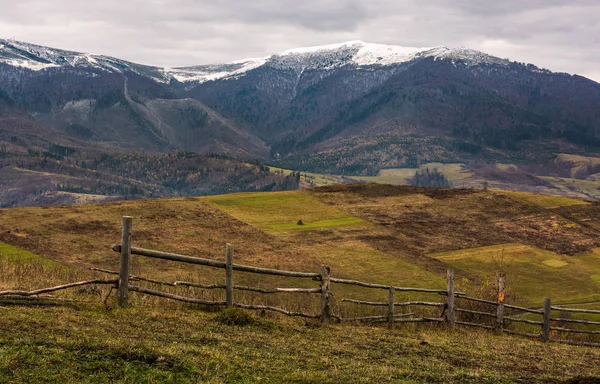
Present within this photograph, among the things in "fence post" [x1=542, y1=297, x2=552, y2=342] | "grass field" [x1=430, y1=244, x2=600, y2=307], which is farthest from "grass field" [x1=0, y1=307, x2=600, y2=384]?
"grass field" [x1=430, y1=244, x2=600, y2=307]

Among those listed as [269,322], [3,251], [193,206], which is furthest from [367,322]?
[193,206]

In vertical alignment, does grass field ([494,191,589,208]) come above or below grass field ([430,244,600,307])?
above

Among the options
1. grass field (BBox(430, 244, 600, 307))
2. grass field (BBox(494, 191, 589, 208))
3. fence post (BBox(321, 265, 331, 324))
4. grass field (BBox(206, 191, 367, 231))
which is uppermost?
grass field (BBox(494, 191, 589, 208))

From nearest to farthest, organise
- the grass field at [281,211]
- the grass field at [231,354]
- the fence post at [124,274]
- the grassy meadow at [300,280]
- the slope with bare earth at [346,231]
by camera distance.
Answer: the grass field at [231,354] → the grassy meadow at [300,280] → the fence post at [124,274] → the slope with bare earth at [346,231] → the grass field at [281,211]

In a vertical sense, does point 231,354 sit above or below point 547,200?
below

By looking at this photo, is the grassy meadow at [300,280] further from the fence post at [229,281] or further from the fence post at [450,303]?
the fence post at [450,303]

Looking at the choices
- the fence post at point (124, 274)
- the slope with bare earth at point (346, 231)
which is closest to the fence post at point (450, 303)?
the fence post at point (124, 274)

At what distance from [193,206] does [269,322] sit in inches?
2163

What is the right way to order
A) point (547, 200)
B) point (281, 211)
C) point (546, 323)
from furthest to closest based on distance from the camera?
point (547, 200), point (281, 211), point (546, 323)

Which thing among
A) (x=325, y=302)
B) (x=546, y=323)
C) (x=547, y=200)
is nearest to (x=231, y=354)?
(x=325, y=302)

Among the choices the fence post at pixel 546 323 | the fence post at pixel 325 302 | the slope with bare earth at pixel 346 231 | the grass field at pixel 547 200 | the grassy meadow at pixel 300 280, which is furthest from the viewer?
the grass field at pixel 547 200

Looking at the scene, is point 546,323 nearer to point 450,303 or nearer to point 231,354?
point 450,303

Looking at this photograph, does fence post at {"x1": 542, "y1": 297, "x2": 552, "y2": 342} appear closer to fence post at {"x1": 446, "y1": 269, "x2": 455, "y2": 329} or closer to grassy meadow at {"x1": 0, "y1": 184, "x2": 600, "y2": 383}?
grassy meadow at {"x1": 0, "y1": 184, "x2": 600, "y2": 383}

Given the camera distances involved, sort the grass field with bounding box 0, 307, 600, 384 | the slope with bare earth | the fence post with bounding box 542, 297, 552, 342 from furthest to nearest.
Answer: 1. the slope with bare earth
2. the fence post with bounding box 542, 297, 552, 342
3. the grass field with bounding box 0, 307, 600, 384
